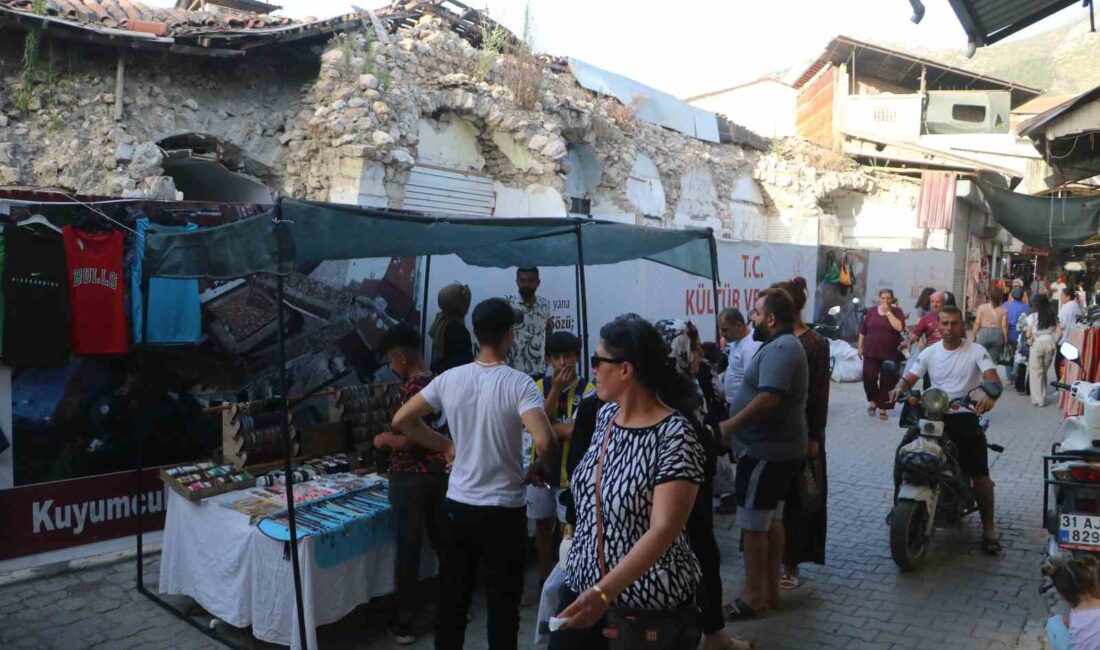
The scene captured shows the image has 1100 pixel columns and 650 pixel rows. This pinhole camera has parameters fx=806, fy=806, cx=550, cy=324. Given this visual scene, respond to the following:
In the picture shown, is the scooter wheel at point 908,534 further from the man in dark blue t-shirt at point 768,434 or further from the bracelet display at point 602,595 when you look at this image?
the bracelet display at point 602,595

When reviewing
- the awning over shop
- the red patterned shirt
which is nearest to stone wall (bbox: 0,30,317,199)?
the red patterned shirt

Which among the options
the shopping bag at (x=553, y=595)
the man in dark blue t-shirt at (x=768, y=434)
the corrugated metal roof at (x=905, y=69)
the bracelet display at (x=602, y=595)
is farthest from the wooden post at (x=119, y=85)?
the corrugated metal roof at (x=905, y=69)

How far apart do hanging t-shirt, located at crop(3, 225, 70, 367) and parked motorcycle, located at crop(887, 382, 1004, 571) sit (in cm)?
577

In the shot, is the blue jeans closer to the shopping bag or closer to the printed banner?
the shopping bag

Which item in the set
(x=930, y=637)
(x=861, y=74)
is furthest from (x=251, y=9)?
(x=861, y=74)

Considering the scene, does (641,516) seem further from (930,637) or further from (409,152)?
(409,152)

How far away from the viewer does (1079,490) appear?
4484 mm

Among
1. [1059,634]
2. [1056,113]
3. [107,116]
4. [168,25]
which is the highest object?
[168,25]

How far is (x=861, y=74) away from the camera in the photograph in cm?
2591

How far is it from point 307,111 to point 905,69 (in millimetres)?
20335

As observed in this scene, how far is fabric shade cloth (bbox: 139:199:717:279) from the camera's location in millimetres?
3848

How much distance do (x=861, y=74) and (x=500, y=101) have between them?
16.7 metres

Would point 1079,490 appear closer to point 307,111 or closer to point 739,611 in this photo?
point 739,611

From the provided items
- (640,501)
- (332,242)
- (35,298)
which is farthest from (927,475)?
(35,298)
